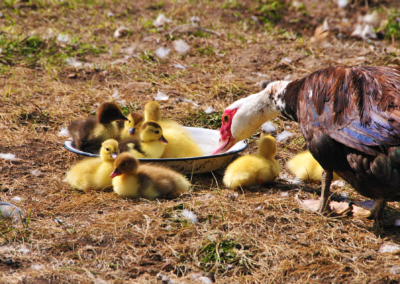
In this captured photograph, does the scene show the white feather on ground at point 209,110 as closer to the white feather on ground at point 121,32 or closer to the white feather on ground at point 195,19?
the white feather on ground at point 121,32

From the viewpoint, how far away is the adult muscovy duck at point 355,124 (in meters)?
2.62

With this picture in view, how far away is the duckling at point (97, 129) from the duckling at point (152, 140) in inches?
16.3

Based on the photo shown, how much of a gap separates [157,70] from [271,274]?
14.0 ft

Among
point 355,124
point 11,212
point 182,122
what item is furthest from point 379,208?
point 11,212

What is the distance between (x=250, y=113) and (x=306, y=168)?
2.46 ft

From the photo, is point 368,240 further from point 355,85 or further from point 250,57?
point 250,57

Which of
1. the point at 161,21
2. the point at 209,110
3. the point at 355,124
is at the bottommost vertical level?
the point at 209,110

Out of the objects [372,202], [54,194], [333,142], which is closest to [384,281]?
[333,142]

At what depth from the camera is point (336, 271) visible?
8.38ft

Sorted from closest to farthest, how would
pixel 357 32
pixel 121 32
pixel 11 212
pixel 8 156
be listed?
pixel 11 212 → pixel 8 156 → pixel 121 32 → pixel 357 32

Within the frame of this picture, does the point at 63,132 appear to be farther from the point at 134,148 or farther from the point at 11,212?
the point at 11,212

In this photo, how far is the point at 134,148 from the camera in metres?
3.88

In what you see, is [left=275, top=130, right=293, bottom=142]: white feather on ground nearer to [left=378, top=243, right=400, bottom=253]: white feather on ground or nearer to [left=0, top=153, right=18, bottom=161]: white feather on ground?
[left=378, top=243, right=400, bottom=253]: white feather on ground

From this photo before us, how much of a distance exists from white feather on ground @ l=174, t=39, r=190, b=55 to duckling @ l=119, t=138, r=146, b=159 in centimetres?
316
